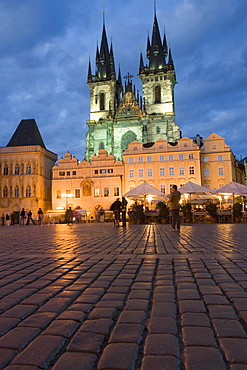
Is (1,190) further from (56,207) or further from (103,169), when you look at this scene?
(103,169)

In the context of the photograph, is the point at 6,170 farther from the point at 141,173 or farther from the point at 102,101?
the point at 102,101

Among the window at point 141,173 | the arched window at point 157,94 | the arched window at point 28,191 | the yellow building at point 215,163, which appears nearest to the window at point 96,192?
the window at point 141,173

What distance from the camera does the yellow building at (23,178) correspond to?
175 ft

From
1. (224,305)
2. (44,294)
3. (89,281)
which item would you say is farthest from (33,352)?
(89,281)

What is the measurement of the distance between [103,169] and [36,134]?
48.0 feet

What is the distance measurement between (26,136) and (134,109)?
21.1 metres

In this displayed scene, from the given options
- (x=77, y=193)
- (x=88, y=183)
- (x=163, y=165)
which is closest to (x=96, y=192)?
(x=88, y=183)

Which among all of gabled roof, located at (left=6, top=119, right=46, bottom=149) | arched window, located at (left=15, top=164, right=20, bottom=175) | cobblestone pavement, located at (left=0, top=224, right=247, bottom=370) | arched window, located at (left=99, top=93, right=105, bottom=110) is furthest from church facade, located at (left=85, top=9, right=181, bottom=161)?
cobblestone pavement, located at (left=0, top=224, right=247, bottom=370)

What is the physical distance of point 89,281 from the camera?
12.4 feet

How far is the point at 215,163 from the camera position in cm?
5091

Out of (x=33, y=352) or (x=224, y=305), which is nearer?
(x=33, y=352)

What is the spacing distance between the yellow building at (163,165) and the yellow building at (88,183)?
6.43 feet

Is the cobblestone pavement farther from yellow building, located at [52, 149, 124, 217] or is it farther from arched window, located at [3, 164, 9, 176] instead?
arched window, located at [3, 164, 9, 176]

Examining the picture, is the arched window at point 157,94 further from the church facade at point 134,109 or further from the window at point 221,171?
the window at point 221,171
